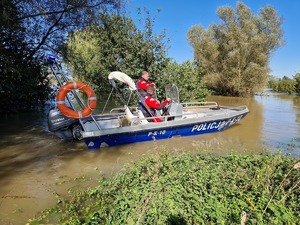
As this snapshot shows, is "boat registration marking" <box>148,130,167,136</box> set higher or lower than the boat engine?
lower

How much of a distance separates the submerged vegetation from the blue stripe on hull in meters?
2.69

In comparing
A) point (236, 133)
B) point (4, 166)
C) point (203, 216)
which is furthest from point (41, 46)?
point (203, 216)

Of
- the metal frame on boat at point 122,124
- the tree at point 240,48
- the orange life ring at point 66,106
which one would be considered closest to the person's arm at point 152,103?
the metal frame on boat at point 122,124

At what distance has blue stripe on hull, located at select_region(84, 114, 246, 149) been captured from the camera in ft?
22.4

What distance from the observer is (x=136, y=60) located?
38.9ft

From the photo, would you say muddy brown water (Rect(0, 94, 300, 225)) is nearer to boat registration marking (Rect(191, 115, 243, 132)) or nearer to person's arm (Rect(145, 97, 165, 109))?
boat registration marking (Rect(191, 115, 243, 132))

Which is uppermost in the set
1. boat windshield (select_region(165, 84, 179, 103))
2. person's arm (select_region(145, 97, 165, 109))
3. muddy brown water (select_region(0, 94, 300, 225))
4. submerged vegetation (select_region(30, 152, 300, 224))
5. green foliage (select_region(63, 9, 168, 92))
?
green foliage (select_region(63, 9, 168, 92))

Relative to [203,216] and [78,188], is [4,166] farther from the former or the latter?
[203,216]

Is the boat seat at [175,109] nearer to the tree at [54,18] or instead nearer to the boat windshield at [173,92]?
the boat windshield at [173,92]

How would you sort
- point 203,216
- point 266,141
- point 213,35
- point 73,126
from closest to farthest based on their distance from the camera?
point 203,216 < point 73,126 < point 266,141 < point 213,35

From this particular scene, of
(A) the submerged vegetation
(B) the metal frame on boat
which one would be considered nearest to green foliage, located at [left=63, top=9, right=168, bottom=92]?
(B) the metal frame on boat

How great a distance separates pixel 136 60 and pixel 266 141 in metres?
6.69

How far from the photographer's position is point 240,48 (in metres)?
27.8

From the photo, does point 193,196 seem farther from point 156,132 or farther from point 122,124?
point 122,124
